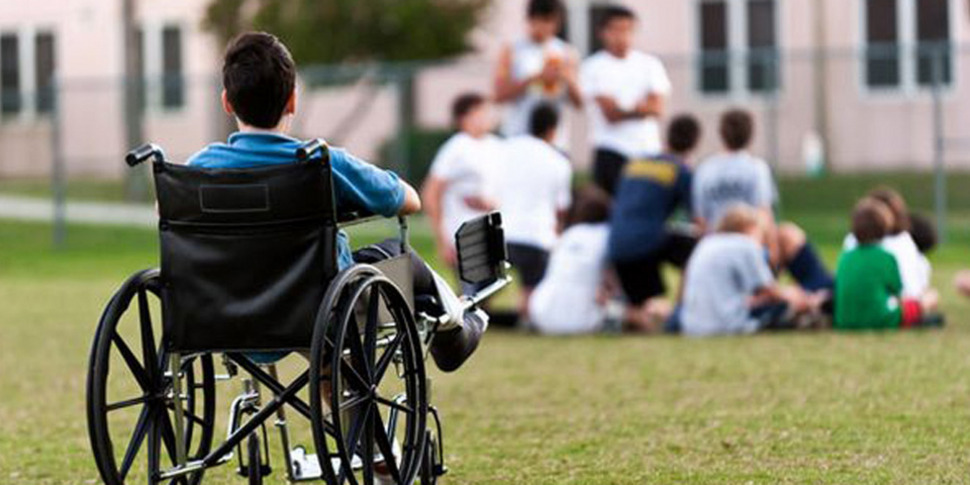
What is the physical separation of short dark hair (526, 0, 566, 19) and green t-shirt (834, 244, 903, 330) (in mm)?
3094

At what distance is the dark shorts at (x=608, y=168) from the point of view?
53.5 feet

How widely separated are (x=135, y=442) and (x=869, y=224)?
778 cm

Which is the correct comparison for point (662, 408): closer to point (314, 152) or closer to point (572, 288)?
point (314, 152)

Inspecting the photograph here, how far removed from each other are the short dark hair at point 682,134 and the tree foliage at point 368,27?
64.2 feet

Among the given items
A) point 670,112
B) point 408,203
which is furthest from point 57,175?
point 408,203

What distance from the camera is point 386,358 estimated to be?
22.0 ft

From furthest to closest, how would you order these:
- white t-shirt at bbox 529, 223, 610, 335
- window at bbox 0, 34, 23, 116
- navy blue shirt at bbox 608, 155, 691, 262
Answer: window at bbox 0, 34, 23, 116, navy blue shirt at bbox 608, 155, 691, 262, white t-shirt at bbox 529, 223, 610, 335

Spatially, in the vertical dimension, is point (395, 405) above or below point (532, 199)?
below

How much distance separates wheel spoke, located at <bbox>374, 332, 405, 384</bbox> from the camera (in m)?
6.65

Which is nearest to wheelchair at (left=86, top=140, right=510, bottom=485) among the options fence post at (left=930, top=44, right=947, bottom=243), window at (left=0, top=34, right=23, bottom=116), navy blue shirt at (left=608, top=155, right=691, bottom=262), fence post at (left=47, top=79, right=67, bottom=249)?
navy blue shirt at (left=608, top=155, right=691, bottom=262)

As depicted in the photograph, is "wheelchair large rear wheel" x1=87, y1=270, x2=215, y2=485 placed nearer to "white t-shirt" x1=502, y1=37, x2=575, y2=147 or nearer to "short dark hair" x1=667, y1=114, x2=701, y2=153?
"short dark hair" x1=667, y1=114, x2=701, y2=153

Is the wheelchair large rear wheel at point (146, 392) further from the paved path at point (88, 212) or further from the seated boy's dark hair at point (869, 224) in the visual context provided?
the paved path at point (88, 212)

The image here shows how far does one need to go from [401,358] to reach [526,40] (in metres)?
9.62

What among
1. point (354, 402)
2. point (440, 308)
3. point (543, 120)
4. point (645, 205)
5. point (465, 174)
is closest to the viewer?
point (354, 402)
